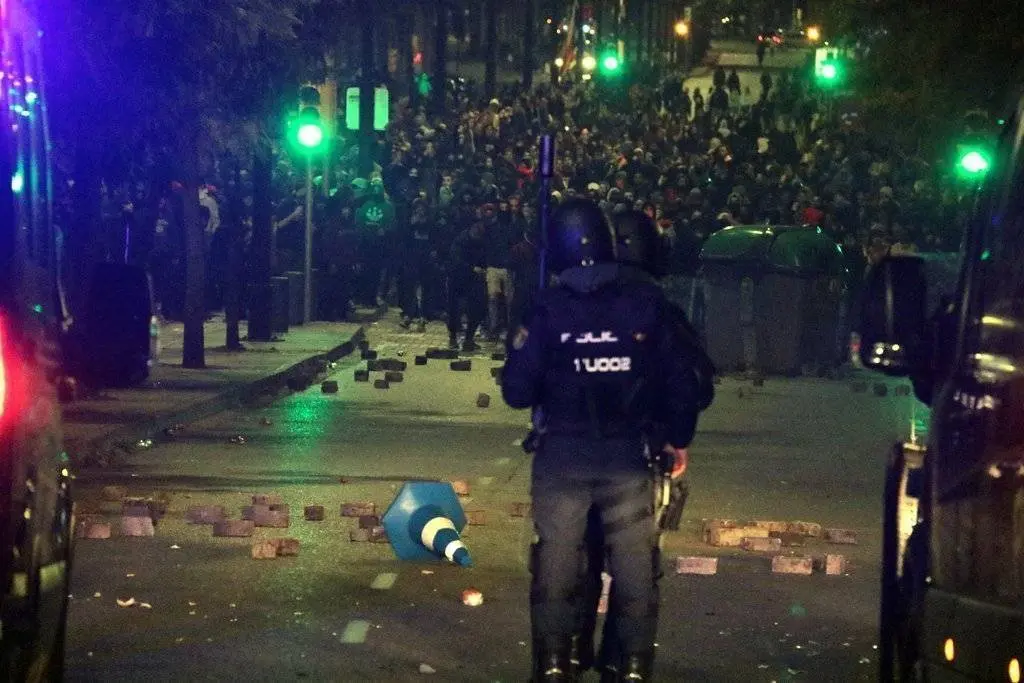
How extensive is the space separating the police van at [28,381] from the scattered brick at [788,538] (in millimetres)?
6173

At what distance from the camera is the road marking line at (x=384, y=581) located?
10.6 meters

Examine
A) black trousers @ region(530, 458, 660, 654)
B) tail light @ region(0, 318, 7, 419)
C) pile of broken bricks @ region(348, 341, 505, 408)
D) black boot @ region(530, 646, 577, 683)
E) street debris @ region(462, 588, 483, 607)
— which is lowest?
pile of broken bricks @ region(348, 341, 505, 408)

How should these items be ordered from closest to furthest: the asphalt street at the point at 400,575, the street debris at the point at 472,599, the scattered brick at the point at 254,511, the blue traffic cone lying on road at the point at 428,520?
1. the asphalt street at the point at 400,575
2. the street debris at the point at 472,599
3. the blue traffic cone lying on road at the point at 428,520
4. the scattered brick at the point at 254,511

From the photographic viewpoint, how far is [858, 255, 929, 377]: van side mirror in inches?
243

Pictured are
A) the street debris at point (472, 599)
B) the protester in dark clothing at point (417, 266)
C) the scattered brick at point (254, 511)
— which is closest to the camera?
the street debris at point (472, 599)

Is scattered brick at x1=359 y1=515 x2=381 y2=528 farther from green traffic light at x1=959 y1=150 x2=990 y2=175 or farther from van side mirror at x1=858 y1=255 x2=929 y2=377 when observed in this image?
green traffic light at x1=959 y1=150 x2=990 y2=175

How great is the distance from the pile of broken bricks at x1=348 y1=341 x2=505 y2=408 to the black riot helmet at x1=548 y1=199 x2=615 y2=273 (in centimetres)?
1471

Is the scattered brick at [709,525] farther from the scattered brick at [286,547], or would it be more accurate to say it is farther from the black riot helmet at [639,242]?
the black riot helmet at [639,242]

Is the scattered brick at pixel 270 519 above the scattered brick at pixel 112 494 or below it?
above

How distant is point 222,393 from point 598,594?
14242mm

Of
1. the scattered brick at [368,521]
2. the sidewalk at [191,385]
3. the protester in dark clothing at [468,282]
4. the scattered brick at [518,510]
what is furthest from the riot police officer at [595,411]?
the protester in dark clothing at [468,282]

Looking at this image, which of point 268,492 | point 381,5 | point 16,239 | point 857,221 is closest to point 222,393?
point 268,492

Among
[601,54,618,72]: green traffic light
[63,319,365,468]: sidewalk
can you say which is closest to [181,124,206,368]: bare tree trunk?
[63,319,365,468]: sidewalk

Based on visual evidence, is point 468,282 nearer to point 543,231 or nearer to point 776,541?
point 776,541
